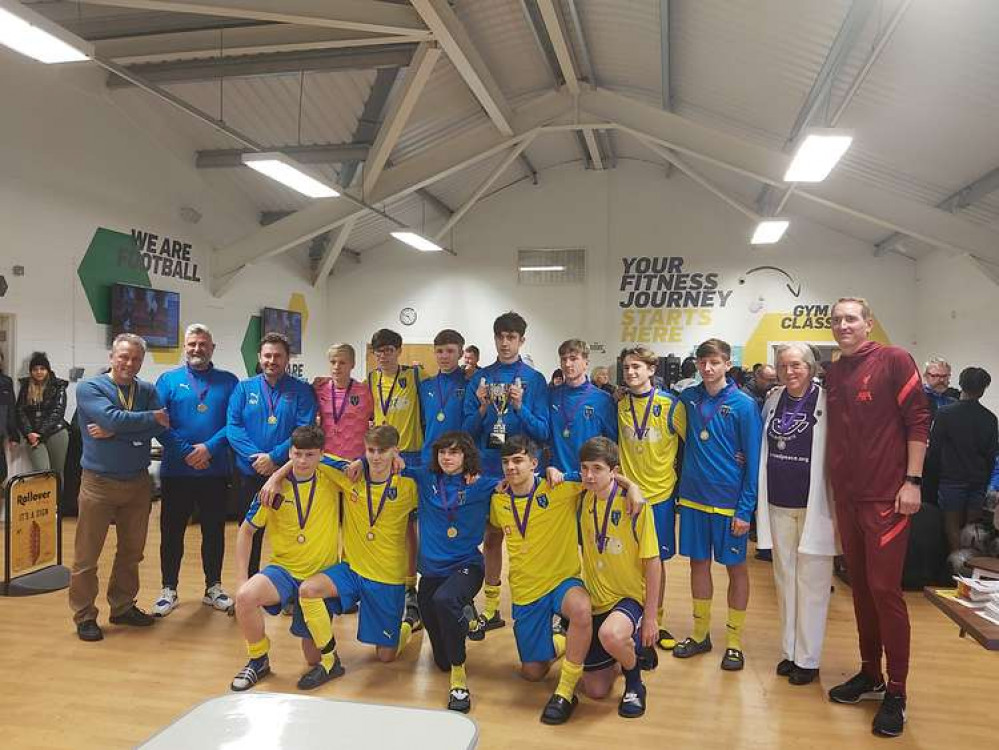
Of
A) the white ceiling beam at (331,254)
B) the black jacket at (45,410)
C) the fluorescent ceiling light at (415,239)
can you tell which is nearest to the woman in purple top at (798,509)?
the black jacket at (45,410)

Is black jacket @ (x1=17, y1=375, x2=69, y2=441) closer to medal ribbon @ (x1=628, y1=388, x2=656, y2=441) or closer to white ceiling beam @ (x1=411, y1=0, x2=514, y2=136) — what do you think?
white ceiling beam @ (x1=411, y1=0, x2=514, y2=136)

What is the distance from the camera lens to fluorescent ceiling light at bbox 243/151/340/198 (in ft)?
20.8

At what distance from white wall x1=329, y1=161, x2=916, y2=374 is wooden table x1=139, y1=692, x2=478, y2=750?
11.6m

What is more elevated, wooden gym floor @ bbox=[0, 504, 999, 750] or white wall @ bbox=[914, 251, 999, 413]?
white wall @ bbox=[914, 251, 999, 413]

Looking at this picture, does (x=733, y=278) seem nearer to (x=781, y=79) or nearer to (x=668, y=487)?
(x=781, y=79)

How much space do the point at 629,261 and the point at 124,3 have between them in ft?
31.3

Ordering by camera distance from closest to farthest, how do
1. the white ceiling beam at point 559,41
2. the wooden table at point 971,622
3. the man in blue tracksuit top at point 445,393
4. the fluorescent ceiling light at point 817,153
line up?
the wooden table at point 971,622 < the man in blue tracksuit top at point 445,393 < the fluorescent ceiling light at point 817,153 < the white ceiling beam at point 559,41

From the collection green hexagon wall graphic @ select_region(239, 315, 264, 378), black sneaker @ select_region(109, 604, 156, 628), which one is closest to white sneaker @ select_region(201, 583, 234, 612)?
black sneaker @ select_region(109, 604, 156, 628)

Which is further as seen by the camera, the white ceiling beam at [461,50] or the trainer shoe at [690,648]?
the white ceiling beam at [461,50]

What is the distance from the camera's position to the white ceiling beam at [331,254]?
10.9 m

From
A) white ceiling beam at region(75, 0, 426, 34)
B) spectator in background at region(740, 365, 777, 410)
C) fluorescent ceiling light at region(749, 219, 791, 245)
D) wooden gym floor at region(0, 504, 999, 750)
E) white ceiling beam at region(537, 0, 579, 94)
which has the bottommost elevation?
wooden gym floor at region(0, 504, 999, 750)

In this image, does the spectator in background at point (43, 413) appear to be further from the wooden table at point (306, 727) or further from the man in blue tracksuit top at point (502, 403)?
the wooden table at point (306, 727)

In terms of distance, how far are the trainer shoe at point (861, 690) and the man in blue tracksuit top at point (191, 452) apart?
11.6 ft

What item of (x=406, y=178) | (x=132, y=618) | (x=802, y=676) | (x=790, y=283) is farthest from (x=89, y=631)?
(x=790, y=283)
